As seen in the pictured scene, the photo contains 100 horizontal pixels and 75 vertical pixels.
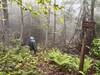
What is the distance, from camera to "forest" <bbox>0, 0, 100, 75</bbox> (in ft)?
22.9

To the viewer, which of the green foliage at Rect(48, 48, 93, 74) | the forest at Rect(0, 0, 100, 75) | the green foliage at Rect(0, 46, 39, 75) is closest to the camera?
the forest at Rect(0, 0, 100, 75)

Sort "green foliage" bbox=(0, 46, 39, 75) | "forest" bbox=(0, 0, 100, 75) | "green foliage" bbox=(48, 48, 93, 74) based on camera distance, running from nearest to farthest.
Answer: "forest" bbox=(0, 0, 100, 75) → "green foliage" bbox=(0, 46, 39, 75) → "green foliage" bbox=(48, 48, 93, 74)

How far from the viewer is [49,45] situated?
1797 cm

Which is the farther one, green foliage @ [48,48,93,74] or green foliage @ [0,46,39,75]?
green foliage @ [48,48,93,74]

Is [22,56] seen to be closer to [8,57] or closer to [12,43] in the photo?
[8,57]

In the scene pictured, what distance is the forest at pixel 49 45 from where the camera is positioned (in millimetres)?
6986

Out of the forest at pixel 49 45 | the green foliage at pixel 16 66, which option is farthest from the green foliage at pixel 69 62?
the green foliage at pixel 16 66

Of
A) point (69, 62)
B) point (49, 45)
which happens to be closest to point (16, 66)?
point (69, 62)

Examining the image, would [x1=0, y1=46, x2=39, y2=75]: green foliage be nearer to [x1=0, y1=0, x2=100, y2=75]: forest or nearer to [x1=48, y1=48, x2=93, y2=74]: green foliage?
[x1=0, y1=0, x2=100, y2=75]: forest

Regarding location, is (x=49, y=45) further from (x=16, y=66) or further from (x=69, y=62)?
(x=16, y=66)

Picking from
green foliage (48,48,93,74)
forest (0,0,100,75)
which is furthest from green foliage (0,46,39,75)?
green foliage (48,48,93,74)

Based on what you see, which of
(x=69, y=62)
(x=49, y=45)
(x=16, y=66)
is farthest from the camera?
(x=49, y=45)

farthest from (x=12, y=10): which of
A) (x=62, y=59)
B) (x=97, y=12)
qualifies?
(x=62, y=59)

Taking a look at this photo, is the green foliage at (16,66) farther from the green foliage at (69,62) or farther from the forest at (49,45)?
the green foliage at (69,62)
